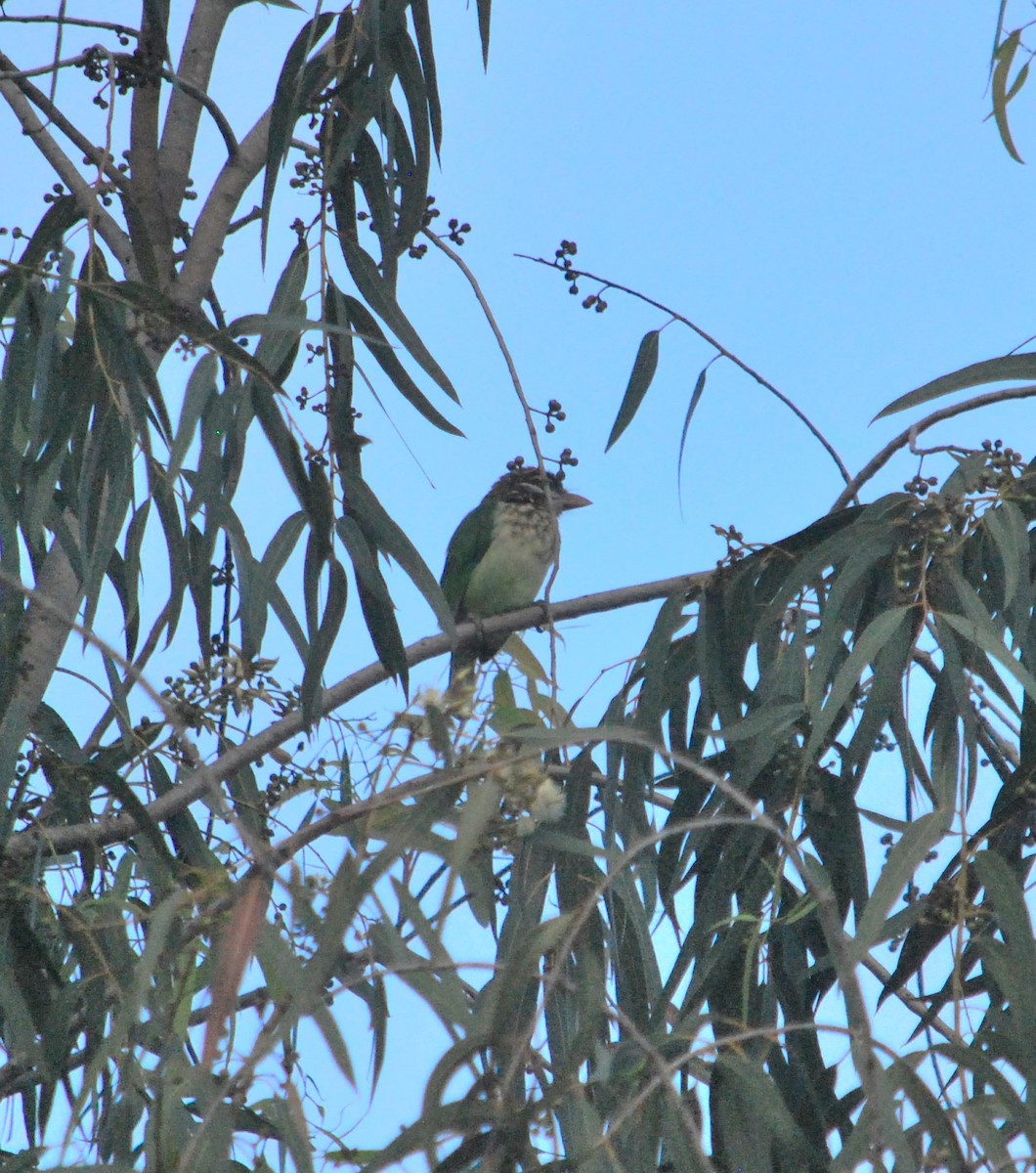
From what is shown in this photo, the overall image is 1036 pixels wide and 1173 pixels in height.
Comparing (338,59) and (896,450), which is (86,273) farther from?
(896,450)

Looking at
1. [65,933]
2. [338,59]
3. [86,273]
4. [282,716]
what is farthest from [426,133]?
[65,933]

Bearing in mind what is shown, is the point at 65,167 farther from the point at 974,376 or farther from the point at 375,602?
the point at 974,376

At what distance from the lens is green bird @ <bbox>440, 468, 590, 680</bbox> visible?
5.55 m

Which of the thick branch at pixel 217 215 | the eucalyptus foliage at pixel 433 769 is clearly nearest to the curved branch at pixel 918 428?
the eucalyptus foliage at pixel 433 769

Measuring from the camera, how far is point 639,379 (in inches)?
147

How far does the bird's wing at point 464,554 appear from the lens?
225 inches

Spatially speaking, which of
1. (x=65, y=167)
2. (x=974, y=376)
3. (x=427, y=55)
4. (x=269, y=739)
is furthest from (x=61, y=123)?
(x=974, y=376)

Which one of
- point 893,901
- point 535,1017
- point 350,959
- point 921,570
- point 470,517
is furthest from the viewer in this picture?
point 470,517

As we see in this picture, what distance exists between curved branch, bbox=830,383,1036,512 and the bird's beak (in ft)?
8.46

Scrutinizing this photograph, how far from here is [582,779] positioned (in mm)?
3004

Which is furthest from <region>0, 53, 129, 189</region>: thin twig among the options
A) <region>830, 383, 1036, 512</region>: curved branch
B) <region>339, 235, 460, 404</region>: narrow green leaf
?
<region>830, 383, 1036, 512</region>: curved branch

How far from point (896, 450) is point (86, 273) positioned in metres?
1.55

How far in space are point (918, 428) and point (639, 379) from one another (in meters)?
0.93

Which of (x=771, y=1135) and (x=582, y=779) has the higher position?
(x=582, y=779)
